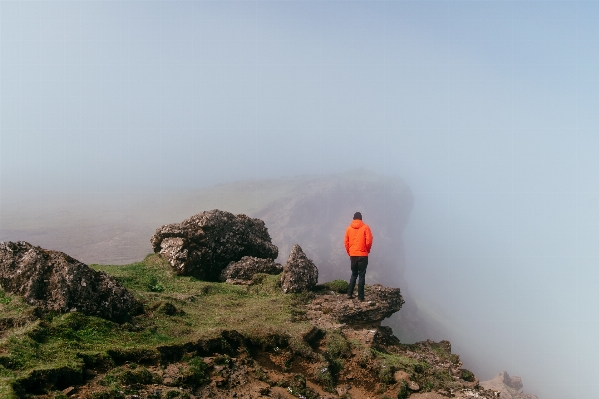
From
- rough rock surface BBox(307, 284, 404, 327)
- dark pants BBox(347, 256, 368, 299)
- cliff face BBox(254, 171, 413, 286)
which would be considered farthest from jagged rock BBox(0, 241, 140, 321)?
cliff face BBox(254, 171, 413, 286)

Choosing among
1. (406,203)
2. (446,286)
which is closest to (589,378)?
(446,286)

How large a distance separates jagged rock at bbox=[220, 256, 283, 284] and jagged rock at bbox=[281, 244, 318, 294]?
10.0ft

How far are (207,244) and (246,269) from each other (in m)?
2.51

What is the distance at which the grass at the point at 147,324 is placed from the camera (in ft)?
32.9

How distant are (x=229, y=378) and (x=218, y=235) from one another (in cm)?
1330

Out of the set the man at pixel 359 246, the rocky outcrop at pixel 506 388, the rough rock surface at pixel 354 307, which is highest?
the man at pixel 359 246

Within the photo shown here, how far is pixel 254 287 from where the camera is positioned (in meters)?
20.8

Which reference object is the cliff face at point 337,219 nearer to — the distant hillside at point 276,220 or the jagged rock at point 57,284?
the distant hillside at point 276,220

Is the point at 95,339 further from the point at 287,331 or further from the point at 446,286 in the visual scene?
the point at 446,286

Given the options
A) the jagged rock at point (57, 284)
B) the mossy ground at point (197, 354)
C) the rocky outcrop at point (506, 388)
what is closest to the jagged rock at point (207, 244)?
the mossy ground at point (197, 354)

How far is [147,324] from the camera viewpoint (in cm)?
1391

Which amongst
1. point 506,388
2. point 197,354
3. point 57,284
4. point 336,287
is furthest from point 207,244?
point 506,388

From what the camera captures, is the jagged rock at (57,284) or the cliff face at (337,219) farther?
the cliff face at (337,219)

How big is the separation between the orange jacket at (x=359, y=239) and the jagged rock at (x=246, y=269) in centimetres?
589
